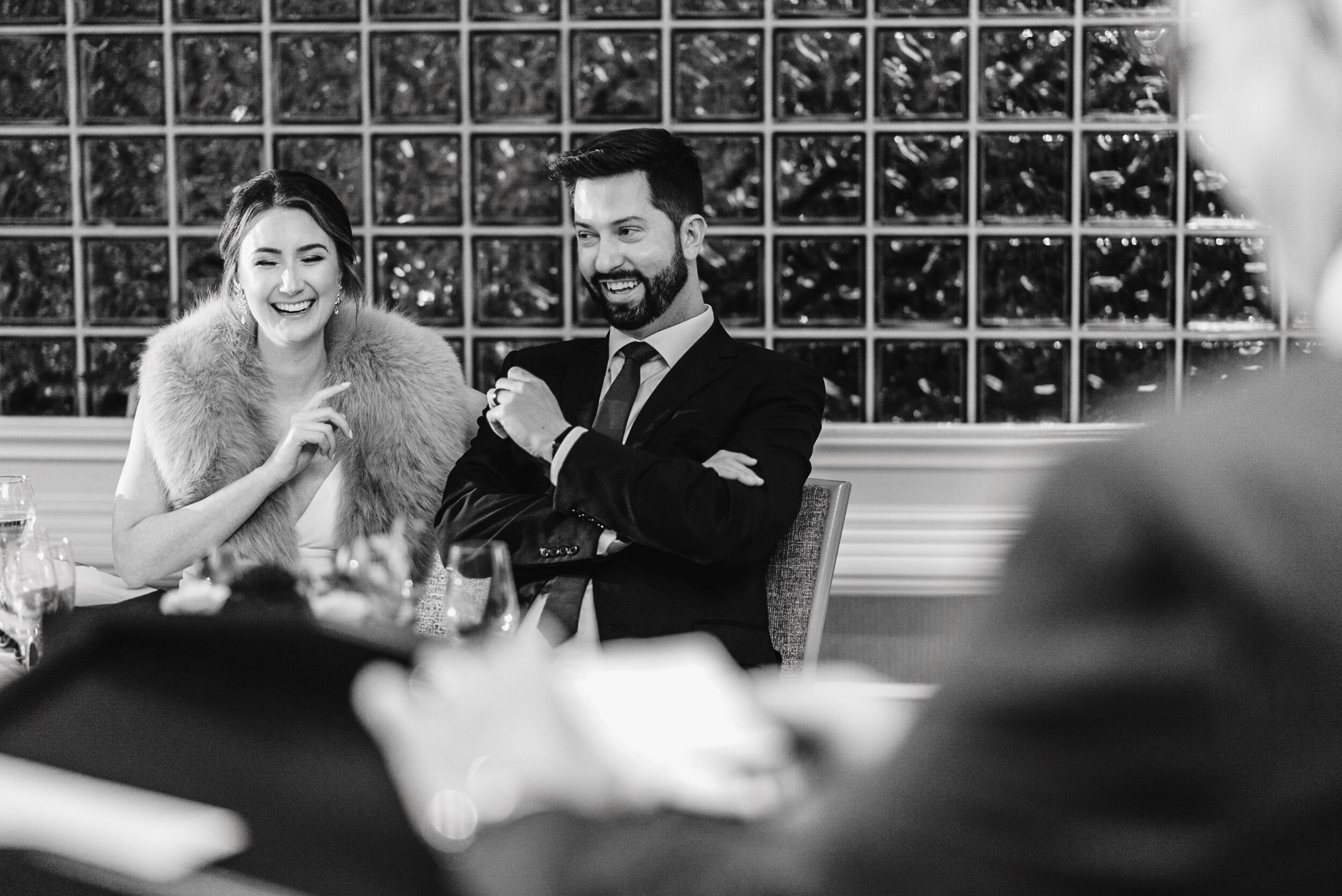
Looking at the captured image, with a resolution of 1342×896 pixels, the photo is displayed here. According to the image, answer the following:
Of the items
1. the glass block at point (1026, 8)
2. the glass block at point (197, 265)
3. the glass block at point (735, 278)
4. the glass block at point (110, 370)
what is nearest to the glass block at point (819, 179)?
the glass block at point (735, 278)

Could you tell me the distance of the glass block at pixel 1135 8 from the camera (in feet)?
11.4


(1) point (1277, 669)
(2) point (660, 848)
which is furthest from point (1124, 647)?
(2) point (660, 848)

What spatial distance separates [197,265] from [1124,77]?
101 inches

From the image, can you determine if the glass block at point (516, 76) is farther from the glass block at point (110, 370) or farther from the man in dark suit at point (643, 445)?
the glass block at point (110, 370)

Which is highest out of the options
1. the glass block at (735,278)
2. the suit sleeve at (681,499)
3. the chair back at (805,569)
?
the glass block at (735,278)

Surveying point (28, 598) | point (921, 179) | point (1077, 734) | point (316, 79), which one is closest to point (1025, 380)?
point (921, 179)

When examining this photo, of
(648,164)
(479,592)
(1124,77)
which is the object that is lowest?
(479,592)

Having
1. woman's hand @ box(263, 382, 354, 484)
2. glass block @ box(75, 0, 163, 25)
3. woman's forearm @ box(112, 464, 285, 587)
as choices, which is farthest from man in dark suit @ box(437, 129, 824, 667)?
glass block @ box(75, 0, 163, 25)

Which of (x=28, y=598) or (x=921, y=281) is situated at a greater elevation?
(x=921, y=281)

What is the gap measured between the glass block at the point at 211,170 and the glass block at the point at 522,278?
2.21ft

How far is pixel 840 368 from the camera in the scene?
3.58m

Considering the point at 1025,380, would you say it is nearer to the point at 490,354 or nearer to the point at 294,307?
the point at 490,354

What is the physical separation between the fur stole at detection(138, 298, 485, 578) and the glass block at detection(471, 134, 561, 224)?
2.93 feet

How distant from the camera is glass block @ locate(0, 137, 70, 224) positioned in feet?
12.0
